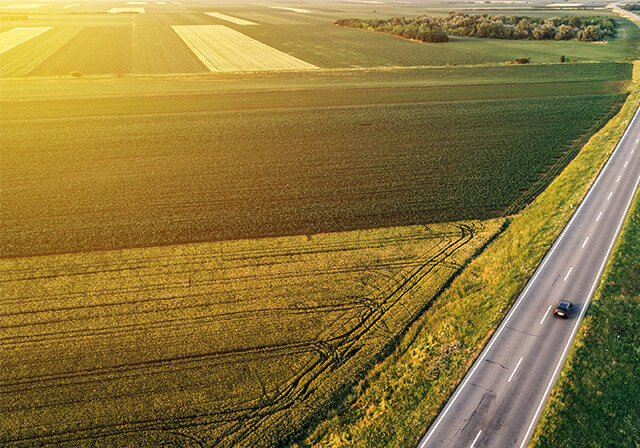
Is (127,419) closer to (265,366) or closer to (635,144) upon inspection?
(265,366)

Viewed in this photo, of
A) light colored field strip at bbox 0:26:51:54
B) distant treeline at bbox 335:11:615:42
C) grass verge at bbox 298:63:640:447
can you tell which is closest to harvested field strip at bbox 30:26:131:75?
light colored field strip at bbox 0:26:51:54

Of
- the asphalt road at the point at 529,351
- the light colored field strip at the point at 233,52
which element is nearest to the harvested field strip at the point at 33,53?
the light colored field strip at the point at 233,52

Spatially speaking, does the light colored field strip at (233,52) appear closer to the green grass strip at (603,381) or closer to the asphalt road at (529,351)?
the asphalt road at (529,351)

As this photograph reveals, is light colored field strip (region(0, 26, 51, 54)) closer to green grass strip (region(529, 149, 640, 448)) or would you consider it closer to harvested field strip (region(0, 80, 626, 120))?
harvested field strip (region(0, 80, 626, 120))

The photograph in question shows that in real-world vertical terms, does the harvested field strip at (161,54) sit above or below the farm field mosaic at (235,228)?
above

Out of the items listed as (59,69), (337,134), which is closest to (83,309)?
(337,134)
